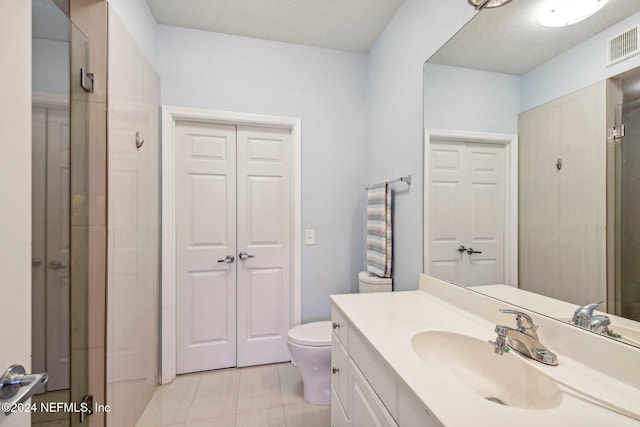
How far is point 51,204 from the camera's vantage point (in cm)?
110

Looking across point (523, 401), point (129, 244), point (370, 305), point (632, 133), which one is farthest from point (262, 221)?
point (632, 133)

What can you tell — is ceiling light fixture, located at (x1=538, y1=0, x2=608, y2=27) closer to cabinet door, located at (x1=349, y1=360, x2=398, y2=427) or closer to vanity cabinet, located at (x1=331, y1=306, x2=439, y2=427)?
vanity cabinet, located at (x1=331, y1=306, x2=439, y2=427)

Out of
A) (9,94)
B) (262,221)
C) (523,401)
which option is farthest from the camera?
(262,221)

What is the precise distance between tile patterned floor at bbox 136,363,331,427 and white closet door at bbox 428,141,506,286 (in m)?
1.21

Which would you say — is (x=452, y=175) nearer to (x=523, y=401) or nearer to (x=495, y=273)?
(x=495, y=273)

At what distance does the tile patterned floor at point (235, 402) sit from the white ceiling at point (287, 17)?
Answer: 2.64 meters

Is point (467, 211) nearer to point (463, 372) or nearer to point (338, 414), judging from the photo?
point (463, 372)

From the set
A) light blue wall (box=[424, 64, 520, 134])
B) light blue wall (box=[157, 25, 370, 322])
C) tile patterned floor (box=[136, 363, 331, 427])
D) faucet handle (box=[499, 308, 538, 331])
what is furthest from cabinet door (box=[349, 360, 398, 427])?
light blue wall (box=[157, 25, 370, 322])

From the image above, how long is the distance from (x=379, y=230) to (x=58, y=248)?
1.73 m

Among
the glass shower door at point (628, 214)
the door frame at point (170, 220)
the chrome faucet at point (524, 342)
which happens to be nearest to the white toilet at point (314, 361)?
the door frame at point (170, 220)

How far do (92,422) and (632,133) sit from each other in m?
2.30

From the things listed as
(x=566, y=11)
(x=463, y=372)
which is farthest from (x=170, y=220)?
(x=566, y=11)

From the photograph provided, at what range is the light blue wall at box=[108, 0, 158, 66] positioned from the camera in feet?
4.88

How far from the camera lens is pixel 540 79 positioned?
97 cm
